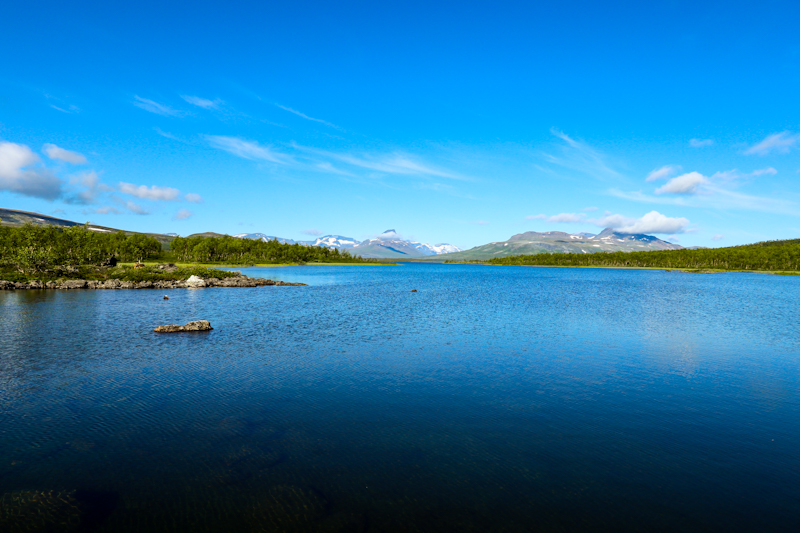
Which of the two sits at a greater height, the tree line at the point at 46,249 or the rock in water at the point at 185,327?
the tree line at the point at 46,249

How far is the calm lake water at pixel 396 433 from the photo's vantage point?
37.4 feet

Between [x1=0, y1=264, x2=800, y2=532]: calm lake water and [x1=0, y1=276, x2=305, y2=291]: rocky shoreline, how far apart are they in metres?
52.0

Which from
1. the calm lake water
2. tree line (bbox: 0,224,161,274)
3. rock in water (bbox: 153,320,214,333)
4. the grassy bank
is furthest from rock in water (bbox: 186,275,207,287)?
rock in water (bbox: 153,320,214,333)

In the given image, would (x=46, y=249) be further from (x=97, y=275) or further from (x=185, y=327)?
(x=185, y=327)

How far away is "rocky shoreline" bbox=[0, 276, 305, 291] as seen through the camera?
77250mm

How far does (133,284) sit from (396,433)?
283ft

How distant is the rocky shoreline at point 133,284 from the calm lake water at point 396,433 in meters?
52.0

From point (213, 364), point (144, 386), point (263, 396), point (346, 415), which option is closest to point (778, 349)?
point (346, 415)

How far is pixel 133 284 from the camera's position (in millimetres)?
83875

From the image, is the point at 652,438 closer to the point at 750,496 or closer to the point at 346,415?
the point at 750,496

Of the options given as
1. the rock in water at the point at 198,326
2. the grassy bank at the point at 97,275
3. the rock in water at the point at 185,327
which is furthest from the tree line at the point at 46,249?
the rock in water at the point at 198,326

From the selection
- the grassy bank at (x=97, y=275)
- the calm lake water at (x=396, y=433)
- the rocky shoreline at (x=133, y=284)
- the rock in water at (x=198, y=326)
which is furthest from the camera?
the grassy bank at (x=97, y=275)

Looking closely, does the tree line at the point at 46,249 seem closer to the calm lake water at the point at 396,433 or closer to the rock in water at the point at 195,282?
the rock in water at the point at 195,282

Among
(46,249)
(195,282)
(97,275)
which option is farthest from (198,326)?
(46,249)
